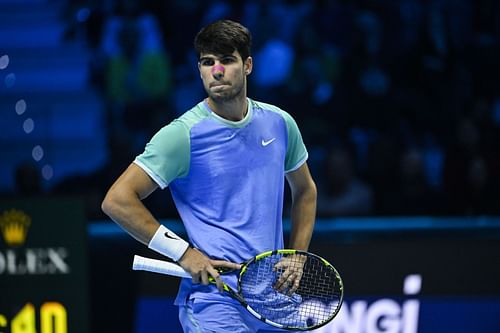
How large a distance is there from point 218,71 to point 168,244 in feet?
2.06

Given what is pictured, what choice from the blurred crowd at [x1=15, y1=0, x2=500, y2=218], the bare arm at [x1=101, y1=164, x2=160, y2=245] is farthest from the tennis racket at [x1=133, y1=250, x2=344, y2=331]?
the blurred crowd at [x1=15, y1=0, x2=500, y2=218]

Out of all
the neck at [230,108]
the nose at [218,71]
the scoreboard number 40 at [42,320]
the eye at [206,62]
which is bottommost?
the scoreboard number 40 at [42,320]

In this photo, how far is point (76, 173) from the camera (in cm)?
694

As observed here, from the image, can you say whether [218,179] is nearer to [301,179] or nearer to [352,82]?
[301,179]

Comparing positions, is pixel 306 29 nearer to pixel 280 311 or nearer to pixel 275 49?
pixel 275 49

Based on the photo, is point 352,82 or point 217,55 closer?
point 217,55

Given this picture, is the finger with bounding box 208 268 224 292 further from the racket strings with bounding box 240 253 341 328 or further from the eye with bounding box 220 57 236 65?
the eye with bounding box 220 57 236 65

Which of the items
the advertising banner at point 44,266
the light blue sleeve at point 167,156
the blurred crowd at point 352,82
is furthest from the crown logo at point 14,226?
the light blue sleeve at point 167,156

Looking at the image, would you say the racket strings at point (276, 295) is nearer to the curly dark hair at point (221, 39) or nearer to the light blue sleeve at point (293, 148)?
the light blue sleeve at point (293, 148)

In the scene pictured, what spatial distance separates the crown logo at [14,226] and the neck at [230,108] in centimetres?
212

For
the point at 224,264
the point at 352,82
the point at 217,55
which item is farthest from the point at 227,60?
the point at 352,82

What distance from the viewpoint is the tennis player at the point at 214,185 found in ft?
11.0

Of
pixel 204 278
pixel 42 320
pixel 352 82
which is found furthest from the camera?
pixel 352 82

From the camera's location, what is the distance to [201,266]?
3.30m
